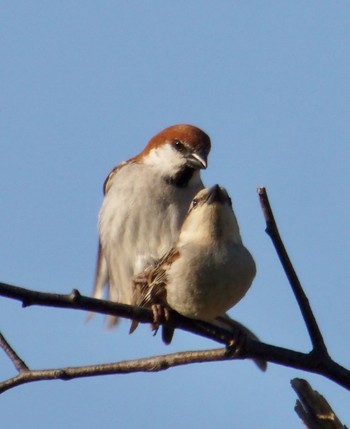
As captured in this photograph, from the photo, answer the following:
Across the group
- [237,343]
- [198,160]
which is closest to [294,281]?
[237,343]

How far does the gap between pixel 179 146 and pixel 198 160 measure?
322 mm

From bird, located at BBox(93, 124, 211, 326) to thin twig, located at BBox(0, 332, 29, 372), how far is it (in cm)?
396

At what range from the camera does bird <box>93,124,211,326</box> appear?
26.9ft

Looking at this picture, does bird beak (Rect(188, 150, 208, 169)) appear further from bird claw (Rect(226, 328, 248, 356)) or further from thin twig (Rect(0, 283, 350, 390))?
bird claw (Rect(226, 328, 248, 356))

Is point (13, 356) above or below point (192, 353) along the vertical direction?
above

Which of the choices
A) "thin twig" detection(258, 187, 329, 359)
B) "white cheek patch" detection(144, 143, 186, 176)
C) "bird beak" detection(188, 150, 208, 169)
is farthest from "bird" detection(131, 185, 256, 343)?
"white cheek patch" detection(144, 143, 186, 176)

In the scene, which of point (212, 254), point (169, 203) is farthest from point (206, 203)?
point (169, 203)

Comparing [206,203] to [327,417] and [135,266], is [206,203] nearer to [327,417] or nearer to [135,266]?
[327,417]

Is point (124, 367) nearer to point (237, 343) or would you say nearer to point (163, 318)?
point (237, 343)

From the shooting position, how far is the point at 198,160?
8.43m

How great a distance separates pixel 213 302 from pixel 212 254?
12.3 inches

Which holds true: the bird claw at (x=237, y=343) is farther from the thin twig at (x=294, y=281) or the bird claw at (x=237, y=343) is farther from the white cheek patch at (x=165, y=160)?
the white cheek patch at (x=165, y=160)

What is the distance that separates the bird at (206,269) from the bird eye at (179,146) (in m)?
3.32

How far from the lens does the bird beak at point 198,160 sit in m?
8.37
